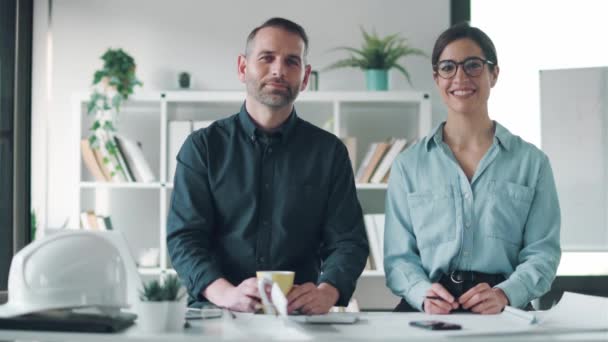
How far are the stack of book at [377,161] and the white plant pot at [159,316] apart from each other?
245 centimetres

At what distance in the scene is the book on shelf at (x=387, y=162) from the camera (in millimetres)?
3837

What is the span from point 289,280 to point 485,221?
693mm

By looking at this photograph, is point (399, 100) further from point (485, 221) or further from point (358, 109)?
point (485, 221)

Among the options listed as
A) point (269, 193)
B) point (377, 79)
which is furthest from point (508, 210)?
point (377, 79)

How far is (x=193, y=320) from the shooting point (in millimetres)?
1631

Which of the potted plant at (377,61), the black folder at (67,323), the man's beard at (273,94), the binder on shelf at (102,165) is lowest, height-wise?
the black folder at (67,323)

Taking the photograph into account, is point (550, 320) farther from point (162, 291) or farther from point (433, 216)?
point (162, 291)

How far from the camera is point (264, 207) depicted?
7.22ft

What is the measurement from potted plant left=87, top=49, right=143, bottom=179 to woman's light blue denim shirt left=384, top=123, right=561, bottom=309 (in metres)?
1.97

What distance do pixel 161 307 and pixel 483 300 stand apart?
2.70 feet

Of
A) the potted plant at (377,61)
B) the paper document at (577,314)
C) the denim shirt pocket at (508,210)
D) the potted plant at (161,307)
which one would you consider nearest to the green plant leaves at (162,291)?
the potted plant at (161,307)

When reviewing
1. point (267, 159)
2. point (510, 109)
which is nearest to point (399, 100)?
point (510, 109)

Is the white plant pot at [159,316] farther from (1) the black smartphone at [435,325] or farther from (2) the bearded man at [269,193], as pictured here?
(2) the bearded man at [269,193]

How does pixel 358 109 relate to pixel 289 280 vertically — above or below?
above
